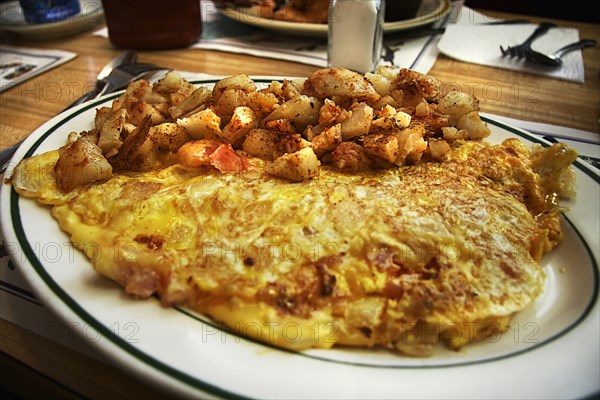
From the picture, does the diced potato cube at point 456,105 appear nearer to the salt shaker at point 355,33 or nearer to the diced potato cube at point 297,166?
the diced potato cube at point 297,166

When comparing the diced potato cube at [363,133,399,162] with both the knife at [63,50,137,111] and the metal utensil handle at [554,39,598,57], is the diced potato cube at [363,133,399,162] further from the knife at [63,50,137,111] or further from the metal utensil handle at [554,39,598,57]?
the metal utensil handle at [554,39,598,57]

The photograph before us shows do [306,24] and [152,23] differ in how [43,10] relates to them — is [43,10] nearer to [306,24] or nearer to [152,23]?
[152,23]

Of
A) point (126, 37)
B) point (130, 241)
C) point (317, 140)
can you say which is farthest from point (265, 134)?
point (126, 37)

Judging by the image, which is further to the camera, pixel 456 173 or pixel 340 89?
pixel 340 89

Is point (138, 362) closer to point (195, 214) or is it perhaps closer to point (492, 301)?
point (195, 214)

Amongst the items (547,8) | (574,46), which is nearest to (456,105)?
(574,46)

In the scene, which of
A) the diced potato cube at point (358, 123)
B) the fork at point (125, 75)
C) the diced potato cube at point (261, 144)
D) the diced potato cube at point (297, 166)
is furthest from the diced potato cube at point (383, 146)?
the fork at point (125, 75)
